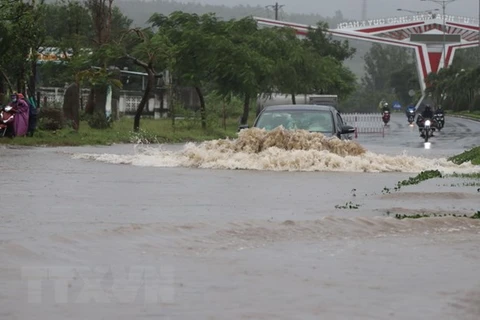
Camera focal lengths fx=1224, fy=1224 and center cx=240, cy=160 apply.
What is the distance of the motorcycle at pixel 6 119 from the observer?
1401 inches

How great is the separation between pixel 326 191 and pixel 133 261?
9.10 meters

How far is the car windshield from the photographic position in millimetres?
26453

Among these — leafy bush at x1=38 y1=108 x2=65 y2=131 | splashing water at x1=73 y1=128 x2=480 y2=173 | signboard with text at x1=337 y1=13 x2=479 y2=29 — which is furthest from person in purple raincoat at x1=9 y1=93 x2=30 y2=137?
signboard with text at x1=337 y1=13 x2=479 y2=29

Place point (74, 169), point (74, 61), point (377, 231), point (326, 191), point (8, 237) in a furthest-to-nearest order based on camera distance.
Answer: point (74, 61) → point (74, 169) → point (326, 191) → point (377, 231) → point (8, 237)

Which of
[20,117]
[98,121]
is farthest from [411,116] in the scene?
[20,117]

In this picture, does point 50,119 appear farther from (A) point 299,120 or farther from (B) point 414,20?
(B) point 414,20

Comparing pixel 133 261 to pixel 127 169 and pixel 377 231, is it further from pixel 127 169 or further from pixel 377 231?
pixel 127 169

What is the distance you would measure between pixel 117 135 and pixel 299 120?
58.2 ft

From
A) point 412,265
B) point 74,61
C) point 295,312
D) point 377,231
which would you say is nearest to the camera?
point 295,312

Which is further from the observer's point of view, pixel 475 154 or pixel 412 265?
pixel 475 154

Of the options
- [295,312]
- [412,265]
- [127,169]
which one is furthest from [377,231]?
[127,169]

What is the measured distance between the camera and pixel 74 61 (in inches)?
2064

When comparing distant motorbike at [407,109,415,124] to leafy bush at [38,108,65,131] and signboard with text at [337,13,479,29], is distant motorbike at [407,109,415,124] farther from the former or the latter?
signboard with text at [337,13,479,29]

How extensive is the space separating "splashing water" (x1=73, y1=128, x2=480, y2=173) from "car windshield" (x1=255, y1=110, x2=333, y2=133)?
77 centimetres
